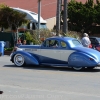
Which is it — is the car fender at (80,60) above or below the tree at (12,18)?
below

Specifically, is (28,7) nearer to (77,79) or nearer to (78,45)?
(78,45)

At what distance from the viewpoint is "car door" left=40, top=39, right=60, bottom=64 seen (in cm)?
1520

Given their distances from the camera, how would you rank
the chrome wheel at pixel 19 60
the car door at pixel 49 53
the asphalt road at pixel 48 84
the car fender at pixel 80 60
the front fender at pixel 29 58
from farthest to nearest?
the chrome wheel at pixel 19 60 < the front fender at pixel 29 58 < the car door at pixel 49 53 < the car fender at pixel 80 60 < the asphalt road at pixel 48 84

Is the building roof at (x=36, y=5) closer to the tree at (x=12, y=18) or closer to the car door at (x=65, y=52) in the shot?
the tree at (x=12, y=18)

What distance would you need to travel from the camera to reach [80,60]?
47.6 feet

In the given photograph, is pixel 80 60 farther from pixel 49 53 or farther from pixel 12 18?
pixel 12 18

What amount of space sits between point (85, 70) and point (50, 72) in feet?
5.93

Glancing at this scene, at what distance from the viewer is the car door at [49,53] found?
15.2 m

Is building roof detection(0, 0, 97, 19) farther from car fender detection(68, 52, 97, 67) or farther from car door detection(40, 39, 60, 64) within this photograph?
car fender detection(68, 52, 97, 67)

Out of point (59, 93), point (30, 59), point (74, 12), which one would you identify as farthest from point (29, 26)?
point (59, 93)

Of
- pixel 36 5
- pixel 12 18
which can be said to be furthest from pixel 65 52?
pixel 36 5

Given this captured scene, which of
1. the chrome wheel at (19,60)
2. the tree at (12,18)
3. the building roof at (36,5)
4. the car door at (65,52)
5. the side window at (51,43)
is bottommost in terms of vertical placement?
the chrome wheel at (19,60)

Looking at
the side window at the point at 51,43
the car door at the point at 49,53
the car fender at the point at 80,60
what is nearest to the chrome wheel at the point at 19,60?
the car door at the point at 49,53

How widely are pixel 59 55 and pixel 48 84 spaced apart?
14.0 ft
